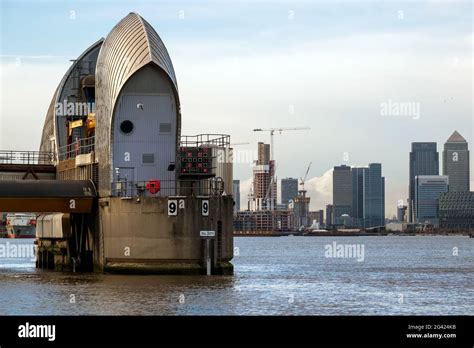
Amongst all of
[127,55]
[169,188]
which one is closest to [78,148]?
[127,55]

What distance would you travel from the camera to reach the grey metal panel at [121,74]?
75.5 m

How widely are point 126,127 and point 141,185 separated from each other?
4006mm

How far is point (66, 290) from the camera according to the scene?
6550 cm

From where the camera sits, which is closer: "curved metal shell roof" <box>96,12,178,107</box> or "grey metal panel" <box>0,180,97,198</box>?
"curved metal shell roof" <box>96,12,178,107</box>

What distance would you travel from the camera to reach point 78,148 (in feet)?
283

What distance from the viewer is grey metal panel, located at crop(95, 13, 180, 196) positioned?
7550cm

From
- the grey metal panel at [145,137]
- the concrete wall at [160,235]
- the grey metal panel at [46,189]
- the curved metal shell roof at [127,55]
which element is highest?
the curved metal shell roof at [127,55]

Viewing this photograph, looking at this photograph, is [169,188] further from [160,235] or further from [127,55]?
[127,55]

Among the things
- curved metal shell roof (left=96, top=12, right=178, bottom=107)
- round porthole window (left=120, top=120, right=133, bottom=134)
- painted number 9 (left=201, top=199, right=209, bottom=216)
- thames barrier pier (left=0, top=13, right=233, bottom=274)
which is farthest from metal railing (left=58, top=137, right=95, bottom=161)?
painted number 9 (left=201, top=199, right=209, bottom=216)

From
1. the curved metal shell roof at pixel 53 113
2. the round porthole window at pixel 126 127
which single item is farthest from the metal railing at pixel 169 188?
the curved metal shell roof at pixel 53 113

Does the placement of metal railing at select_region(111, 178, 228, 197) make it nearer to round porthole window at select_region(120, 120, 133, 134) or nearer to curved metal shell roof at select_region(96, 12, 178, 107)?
round porthole window at select_region(120, 120, 133, 134)

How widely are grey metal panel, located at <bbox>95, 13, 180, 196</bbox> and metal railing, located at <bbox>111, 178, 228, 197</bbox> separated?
0.74m

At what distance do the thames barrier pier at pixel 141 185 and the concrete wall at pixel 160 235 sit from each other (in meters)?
0.06

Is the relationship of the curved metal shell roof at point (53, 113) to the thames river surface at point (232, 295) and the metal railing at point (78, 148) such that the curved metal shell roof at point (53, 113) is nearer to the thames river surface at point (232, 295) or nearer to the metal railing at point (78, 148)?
the metal railing at point (78, 148)
